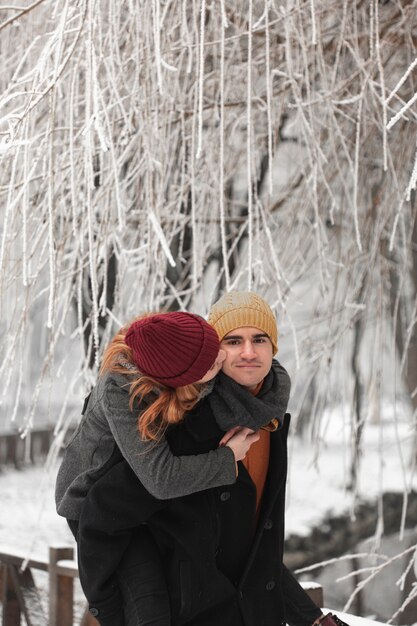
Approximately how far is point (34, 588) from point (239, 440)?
1853mm

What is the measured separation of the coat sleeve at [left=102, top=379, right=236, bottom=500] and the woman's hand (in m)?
0.03

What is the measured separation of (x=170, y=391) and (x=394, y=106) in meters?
2.58

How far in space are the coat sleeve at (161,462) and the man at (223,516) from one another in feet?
0.14

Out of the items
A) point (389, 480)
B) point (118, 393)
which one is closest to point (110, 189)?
point (118, 393)

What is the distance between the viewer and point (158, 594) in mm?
1465

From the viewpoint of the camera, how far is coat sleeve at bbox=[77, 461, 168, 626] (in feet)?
4.77

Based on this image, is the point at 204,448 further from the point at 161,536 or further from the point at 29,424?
the point at 29,424

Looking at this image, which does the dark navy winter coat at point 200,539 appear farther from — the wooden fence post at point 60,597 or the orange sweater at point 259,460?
the wooden fence post at point 60,597

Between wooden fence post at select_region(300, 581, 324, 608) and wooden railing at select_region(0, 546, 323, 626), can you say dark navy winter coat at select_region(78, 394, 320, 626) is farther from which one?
wooden railing at select_region(0, 546, 323, 626)

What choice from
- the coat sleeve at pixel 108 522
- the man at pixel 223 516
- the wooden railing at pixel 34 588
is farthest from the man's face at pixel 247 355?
the wooden railing at pixel 34 588

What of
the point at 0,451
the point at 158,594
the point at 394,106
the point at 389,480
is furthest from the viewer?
the point at 0,451

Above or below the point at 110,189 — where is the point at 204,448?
below

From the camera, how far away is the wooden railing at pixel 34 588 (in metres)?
2.82

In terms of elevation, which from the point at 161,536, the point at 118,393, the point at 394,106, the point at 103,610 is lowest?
the point at 103,610
